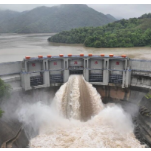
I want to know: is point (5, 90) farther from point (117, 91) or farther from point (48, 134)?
point (117, 91)

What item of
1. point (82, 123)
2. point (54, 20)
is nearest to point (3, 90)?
point (82, 123)

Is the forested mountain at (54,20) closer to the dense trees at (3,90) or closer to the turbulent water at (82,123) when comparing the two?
the turbulent water at (82,123)

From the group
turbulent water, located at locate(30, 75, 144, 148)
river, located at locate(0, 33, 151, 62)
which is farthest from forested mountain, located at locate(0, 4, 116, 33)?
turbulent water, located at locate(30, 75, 144, 148)

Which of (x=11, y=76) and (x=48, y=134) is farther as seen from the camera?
(x=11, y=76)

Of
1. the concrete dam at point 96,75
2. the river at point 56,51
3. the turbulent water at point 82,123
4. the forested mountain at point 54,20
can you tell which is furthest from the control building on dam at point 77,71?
the forested mountain at point 54,20

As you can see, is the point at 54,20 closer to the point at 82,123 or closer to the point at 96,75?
the point at 96,75

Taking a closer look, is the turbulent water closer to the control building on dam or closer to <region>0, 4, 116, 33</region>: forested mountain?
the control building on dam

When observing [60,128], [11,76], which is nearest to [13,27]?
[11,76]
